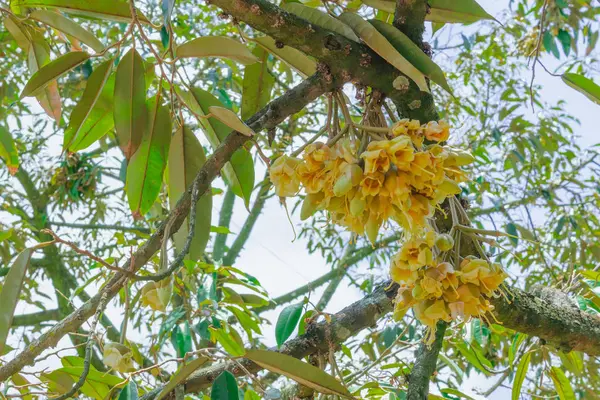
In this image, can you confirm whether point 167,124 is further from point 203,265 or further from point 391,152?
point 203,265

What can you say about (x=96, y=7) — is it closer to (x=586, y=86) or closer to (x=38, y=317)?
(x=586, y=86)

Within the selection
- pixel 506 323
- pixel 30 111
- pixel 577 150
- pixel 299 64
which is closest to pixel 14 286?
pixel 299 64

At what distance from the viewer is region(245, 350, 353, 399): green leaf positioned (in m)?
0.64

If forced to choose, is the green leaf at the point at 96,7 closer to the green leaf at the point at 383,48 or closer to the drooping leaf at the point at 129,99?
the drooping leaf at the point at 129,99

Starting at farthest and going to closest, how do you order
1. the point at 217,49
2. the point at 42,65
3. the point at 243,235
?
the point at 243,235 < the point at 42,65 < the point at 217,49

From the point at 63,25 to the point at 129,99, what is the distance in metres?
0.19

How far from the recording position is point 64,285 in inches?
117

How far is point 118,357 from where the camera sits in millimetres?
753

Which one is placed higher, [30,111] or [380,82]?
[30,111]

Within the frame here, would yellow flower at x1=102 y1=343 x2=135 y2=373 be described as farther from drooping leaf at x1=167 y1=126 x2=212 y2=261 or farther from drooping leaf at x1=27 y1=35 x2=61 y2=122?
drooping leaf at x1=27 y1=35 x2=61 y2=122

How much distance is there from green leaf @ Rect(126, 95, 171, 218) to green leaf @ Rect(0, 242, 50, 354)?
0.19 meters

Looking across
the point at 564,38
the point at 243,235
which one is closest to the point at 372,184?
the point at 564,38

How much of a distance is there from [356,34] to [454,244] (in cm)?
25

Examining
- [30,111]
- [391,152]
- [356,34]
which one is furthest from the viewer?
[30,111]
